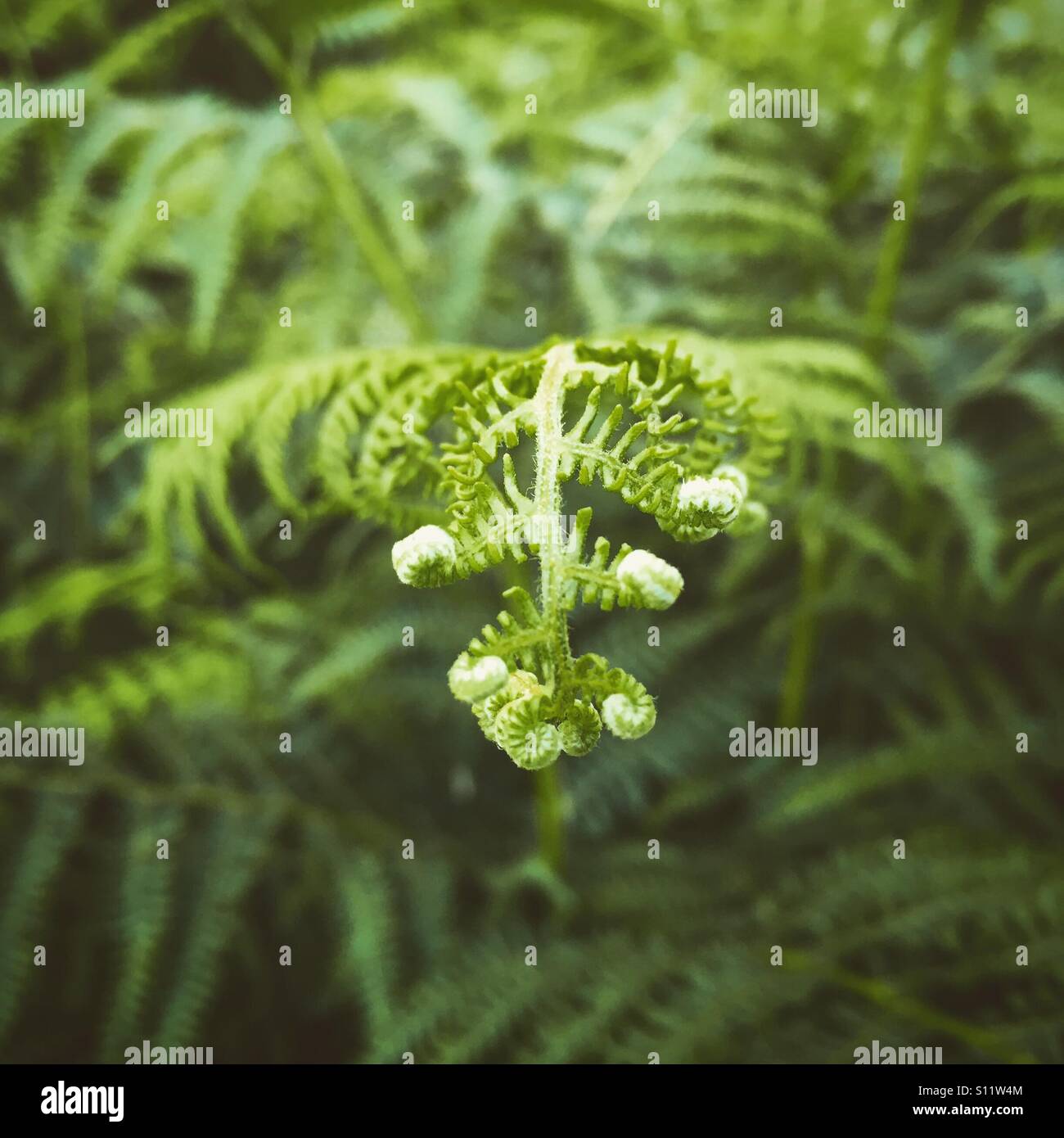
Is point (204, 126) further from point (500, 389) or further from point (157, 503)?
point (500, 389)

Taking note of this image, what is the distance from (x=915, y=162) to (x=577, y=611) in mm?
958

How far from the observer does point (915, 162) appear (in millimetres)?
1377

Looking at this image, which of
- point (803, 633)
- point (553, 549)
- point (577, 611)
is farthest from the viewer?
point (577, 611)

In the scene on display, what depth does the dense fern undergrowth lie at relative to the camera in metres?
1.45

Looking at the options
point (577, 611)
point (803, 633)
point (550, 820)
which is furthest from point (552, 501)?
point (577, 611)

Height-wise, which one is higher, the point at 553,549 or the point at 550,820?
the point at 553,549

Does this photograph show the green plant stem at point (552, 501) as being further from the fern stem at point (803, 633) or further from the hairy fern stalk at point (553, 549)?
the fern stem at point (803, 633)

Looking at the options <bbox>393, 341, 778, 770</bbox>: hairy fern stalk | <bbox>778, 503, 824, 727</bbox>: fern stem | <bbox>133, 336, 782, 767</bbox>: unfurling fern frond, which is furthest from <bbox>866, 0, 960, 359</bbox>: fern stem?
<bbox>393, 341, 778, 770</bbox>: hairy fern stalk

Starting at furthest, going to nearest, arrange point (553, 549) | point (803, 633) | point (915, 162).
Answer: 1. point (803, 633)
2. point (915, 162)
3. point (553, 549)

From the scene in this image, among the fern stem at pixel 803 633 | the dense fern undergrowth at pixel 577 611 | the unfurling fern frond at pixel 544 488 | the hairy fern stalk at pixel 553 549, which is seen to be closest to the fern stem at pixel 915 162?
the dense fern undergrowth at pixel 577 611

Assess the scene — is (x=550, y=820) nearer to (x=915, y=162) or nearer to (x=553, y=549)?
(x=553, y=549)

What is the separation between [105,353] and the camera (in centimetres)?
213
